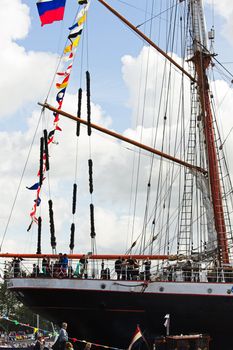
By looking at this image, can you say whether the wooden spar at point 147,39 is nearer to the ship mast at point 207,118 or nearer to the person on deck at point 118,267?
the ship mast at point 207,118

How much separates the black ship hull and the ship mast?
495 cm

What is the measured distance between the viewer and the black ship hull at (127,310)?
105ft

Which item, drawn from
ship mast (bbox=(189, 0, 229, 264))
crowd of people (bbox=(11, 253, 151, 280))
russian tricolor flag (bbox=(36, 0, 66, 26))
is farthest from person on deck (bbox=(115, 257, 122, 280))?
russian tricolor flag (bbox=(36, 0, 66, 26))

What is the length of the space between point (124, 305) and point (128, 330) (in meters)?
1.29

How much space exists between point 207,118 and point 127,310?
50.0 ft

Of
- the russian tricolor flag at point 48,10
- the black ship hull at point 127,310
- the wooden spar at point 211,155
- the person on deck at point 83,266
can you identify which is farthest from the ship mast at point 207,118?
the russian tricolor flag at point 48,10

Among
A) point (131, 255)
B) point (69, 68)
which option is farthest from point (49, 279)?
point (69, 68)

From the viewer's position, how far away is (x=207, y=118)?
139 feet

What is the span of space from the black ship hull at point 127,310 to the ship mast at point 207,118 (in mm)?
4949

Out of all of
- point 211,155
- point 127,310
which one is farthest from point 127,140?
point 127,310

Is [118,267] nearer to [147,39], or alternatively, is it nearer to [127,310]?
[127,310]

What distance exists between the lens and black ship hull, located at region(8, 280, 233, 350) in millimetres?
31906

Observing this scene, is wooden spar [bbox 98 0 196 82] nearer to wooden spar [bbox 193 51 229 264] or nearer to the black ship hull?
wooden spar [bbox 193 51 229 264]

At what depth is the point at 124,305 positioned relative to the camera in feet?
105
